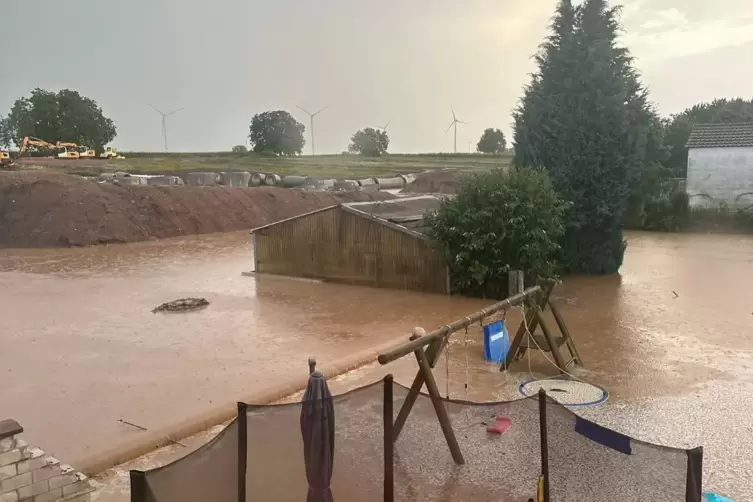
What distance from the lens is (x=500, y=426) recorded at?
309 inches

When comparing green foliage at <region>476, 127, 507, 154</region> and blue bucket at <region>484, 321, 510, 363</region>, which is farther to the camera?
green foliage at <region>476, 127, 507, 154</region>

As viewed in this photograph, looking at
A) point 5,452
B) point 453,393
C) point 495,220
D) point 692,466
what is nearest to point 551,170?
point 495,220

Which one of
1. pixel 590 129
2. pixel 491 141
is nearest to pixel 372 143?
pixel 491 141

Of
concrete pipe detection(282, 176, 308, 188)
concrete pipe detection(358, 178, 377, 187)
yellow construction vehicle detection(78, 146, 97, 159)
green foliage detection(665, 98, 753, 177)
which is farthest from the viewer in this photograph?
yellow construction vehicle detection(78, 146, 97, 159)

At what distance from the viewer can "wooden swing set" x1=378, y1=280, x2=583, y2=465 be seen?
7.26 meters

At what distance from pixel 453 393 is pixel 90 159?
2429 inches

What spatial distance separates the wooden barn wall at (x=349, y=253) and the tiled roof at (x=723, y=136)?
23.7m

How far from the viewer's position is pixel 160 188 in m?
41.6

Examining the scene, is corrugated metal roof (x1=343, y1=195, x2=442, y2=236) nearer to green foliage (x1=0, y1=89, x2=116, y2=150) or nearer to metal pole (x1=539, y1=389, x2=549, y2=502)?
metal pole (x1=539, y1=389, x2=549, y2=502)

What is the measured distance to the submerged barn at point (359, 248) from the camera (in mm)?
19297

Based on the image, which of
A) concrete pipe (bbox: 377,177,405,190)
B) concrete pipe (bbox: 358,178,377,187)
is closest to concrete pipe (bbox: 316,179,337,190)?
concrete pipe (bbox: 358,178,377,187)

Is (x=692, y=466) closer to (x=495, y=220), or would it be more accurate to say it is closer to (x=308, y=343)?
(x=308, y=343)

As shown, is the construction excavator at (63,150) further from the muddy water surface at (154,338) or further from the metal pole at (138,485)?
the metal pole at (138,485)

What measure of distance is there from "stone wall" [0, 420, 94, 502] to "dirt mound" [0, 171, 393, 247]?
1197 inches
